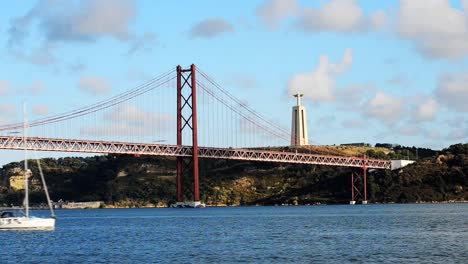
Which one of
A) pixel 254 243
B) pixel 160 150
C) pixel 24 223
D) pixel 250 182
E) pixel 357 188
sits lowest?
pixel 254 243

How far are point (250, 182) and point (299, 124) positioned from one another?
1293 cm

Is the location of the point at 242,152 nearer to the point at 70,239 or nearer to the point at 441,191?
the point at 441,191

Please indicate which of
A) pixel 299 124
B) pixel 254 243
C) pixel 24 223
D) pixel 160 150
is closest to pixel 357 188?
pixel 299 124

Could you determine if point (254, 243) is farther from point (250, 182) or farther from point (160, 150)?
point (250, 182)

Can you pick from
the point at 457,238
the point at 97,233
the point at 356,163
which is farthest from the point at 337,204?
the point at 457,238

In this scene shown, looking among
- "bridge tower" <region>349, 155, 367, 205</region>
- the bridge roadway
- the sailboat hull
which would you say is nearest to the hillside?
"bridge tower" <region>349, 155, 367, 205</region>

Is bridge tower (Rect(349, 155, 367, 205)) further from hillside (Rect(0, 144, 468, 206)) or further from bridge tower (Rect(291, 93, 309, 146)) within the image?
bridge tower (Rect(291, 93, 309, 146))

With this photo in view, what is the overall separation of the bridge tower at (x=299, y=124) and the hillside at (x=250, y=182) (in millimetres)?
4885

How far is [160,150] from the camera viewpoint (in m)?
118

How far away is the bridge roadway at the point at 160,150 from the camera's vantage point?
105 metres

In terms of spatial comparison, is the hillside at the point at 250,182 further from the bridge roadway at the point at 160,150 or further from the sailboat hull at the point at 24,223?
the sailboat hull at the point at 24,223

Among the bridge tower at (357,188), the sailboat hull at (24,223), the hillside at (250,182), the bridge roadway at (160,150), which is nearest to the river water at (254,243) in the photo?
the sailboat hull at (24,223)

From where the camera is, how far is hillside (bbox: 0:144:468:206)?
136m

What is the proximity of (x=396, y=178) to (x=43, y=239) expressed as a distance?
8539 cm
